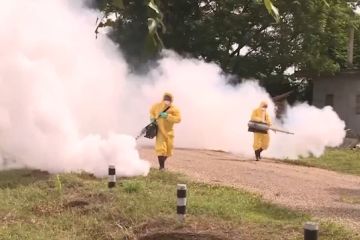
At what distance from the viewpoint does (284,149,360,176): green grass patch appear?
1838 cm

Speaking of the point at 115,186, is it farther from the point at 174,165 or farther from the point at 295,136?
the point at 295,136

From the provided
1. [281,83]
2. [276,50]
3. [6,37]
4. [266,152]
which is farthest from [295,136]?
[6,37]

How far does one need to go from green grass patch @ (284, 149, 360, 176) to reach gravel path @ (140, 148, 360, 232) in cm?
236

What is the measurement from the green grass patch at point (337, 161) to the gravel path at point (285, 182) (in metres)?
2.36

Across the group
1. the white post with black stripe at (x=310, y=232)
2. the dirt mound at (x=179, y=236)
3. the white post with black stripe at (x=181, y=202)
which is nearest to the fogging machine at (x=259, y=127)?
the white post with black stripe at (x=181, y=202)

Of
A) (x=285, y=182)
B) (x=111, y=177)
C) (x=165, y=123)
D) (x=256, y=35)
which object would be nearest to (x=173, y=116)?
(x=165, y=123)

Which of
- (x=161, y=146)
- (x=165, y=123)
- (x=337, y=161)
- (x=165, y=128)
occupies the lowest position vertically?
(x=337, y=161)

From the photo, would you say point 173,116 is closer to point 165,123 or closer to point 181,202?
point 165,123

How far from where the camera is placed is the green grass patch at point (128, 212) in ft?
24.3

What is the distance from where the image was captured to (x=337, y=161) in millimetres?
20172

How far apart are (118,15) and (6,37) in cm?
1066

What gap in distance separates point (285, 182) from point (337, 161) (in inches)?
315

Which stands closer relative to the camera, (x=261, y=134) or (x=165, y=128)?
(x=165, y=128)

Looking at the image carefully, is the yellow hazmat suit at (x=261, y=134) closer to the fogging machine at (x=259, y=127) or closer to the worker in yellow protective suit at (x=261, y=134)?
the worker in yellow protective suit at (x=261, y=134)
